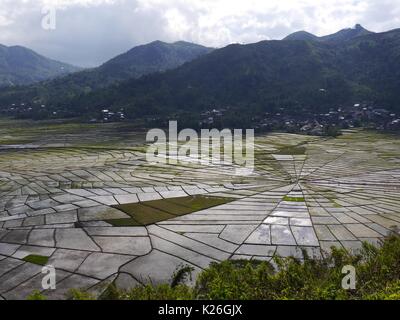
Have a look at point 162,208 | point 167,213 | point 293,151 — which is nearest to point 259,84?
point 293,151

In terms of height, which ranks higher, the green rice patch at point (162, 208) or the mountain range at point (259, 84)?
the mountain range at point (259, 84)

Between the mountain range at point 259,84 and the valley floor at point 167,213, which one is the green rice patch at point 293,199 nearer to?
the valley floor at point 167,213

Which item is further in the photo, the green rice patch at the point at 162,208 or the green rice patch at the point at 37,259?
the green rice patch at the point at 162,208

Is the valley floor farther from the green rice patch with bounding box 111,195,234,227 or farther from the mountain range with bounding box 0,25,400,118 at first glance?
the mountain range with bounding box 0,25,400,118

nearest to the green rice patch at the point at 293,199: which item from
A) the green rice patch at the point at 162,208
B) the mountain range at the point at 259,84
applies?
the green rice patch at the point at 162,208

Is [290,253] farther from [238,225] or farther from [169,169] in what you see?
[169,169]
